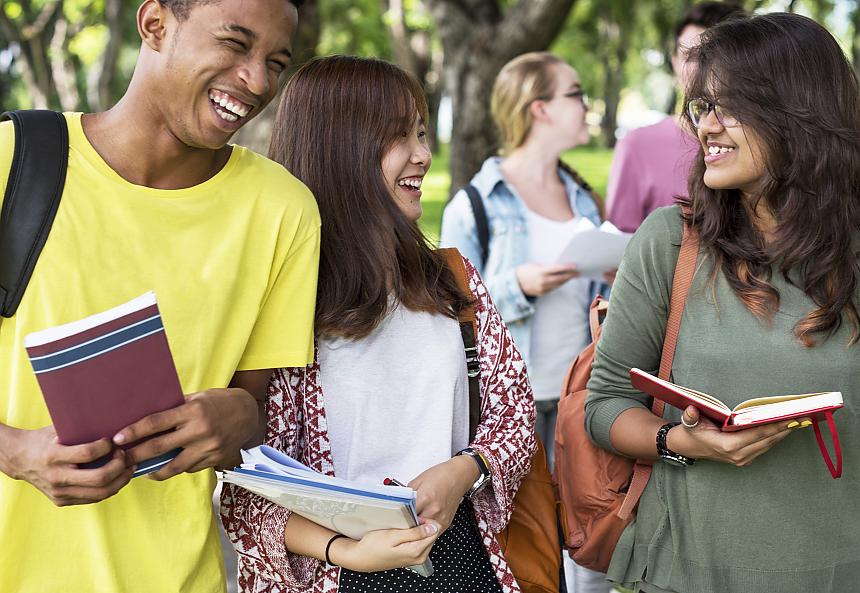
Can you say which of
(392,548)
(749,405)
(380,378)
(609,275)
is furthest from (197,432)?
(609,275)

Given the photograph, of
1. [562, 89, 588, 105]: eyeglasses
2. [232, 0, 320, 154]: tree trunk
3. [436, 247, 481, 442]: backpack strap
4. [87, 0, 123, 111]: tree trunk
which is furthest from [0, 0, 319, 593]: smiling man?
[87, 0, 123, 111]: tree trunk

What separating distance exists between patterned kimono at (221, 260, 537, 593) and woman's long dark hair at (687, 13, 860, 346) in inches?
24.9

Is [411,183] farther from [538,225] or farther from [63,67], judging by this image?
[63,67]

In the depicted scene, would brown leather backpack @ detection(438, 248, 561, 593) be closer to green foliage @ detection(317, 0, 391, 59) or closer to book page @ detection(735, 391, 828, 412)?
book page @ detection(735, 391, 828, 412)

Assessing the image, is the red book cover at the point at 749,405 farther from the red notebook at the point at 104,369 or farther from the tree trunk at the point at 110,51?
the tree trunk at the point at 110,51

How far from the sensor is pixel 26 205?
6.46ft

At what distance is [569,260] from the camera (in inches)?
166

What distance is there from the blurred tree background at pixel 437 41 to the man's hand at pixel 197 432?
1.90 metres

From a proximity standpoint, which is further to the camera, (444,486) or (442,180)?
(442,180)

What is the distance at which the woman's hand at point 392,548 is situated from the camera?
221cm

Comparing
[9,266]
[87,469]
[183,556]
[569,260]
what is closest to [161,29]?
[9,266]

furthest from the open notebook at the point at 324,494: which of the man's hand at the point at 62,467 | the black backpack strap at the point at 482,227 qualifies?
the black backpack strap at the point at 482,227

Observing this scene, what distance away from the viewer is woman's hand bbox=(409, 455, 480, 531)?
7.70ft

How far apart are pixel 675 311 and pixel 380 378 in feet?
2.63
